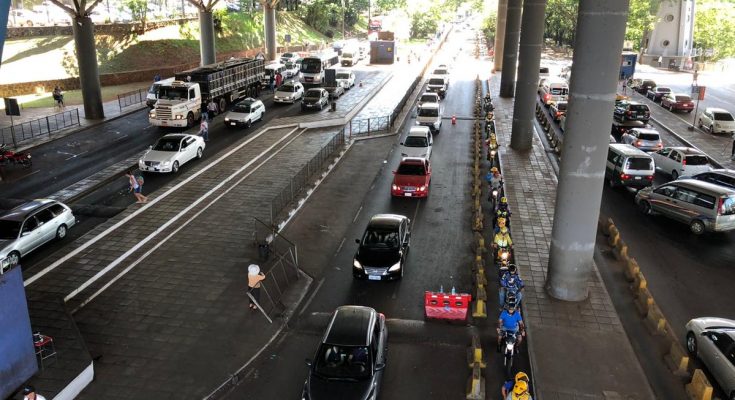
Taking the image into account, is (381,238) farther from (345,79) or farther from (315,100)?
(345,79)

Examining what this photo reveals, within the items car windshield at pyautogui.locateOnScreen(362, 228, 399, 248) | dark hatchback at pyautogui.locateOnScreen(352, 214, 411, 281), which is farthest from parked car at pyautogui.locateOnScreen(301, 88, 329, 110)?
car windshield at pyautogui.locateOnScreen(362, 228, 399, 248)

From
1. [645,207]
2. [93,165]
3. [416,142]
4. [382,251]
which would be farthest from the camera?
[416,142]

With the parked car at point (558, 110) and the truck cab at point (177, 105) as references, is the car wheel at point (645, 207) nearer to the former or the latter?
the parked car at point (558, 110)

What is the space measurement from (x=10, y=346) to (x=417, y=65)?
65.3 meters

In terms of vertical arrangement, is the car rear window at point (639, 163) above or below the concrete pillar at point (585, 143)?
below

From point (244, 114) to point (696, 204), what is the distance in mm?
25082

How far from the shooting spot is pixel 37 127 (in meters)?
35.2

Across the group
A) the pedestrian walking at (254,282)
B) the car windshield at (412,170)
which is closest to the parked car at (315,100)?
the car windshield at (412,170)

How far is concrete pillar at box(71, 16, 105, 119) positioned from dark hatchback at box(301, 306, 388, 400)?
31799mm

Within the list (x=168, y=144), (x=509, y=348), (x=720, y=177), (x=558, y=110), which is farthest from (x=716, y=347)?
(x=558, y=110)

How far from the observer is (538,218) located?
22.2 metres

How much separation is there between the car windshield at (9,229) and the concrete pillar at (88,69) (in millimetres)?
21837

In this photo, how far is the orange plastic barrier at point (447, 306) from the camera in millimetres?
14742

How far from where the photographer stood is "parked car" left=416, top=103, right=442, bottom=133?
120 feet
